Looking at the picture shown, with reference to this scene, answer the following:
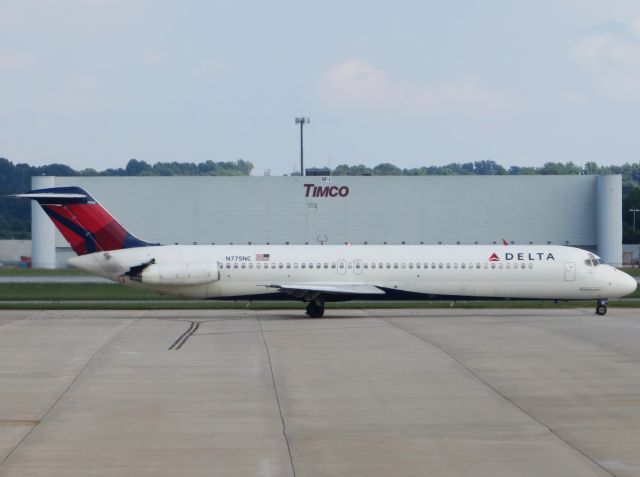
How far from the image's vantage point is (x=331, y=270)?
3559 centimetres

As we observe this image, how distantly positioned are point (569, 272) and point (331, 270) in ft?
28.2

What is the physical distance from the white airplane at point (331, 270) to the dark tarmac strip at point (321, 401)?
15.9ft

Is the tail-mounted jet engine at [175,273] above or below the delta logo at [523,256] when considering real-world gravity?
below

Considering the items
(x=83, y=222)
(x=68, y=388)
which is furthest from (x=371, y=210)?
(x=68, y=388)

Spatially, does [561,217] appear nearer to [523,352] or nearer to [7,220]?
[523,352]

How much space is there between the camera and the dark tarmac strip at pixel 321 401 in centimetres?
1239

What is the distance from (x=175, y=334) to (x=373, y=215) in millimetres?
45746

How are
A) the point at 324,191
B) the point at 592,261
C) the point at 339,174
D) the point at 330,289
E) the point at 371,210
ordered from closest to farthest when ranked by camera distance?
the point at 330,289 < the point at 592,261 < the point at 324,191 < the point at 371,210 < the point at 339,174

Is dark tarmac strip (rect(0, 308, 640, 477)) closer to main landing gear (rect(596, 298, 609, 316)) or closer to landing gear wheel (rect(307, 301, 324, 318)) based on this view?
landing gear wheel (rect(307, 301, 324, 318))

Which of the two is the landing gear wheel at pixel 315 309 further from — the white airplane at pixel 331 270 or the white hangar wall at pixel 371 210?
the white hangar wall at pixel 371 210

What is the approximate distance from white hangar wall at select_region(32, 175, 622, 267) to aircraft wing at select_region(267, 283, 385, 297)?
37998 millimetres

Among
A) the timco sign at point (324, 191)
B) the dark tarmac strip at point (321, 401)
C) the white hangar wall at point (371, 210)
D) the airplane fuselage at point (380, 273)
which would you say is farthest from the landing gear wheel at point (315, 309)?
the timco sign at point (324, 191)

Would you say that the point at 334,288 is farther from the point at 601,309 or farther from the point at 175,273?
the point at 601,309

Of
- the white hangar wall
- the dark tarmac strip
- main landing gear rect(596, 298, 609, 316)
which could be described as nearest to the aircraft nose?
main landing gear rect(596, 298, 609, 316)
